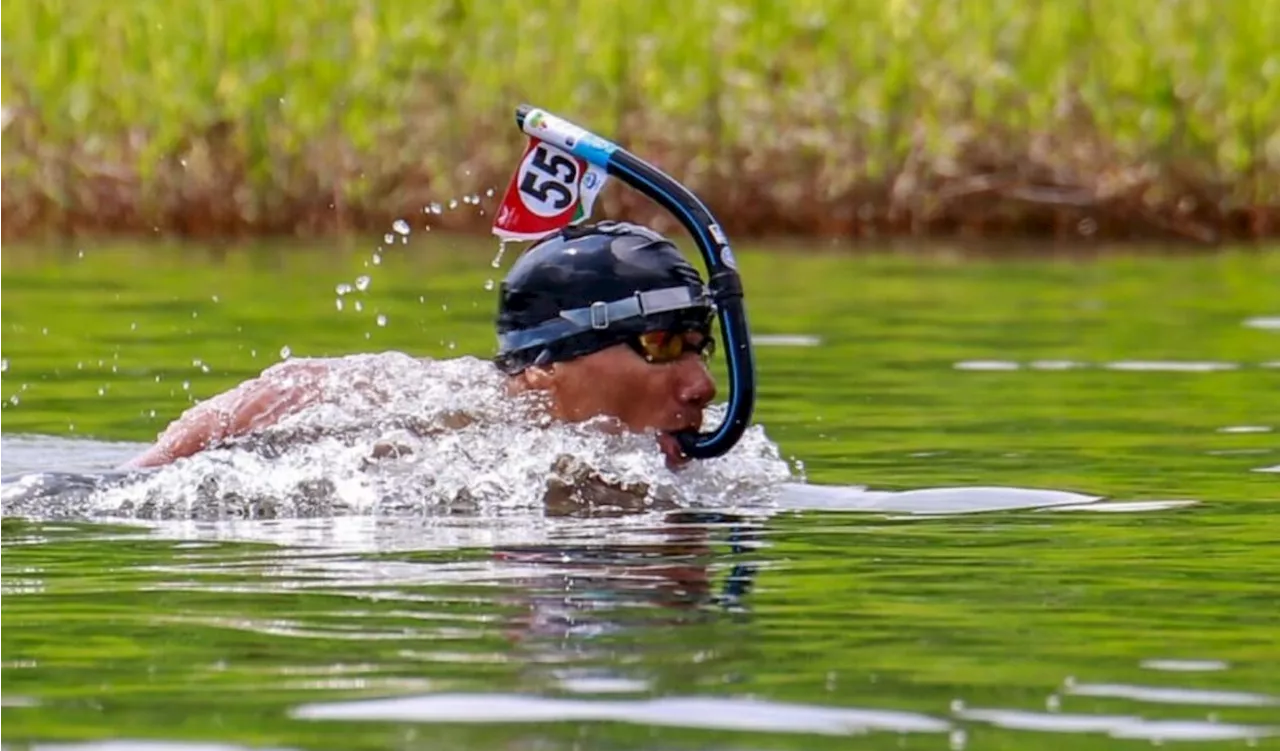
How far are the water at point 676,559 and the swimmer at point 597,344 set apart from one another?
0.11 meters

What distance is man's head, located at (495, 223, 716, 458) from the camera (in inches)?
342

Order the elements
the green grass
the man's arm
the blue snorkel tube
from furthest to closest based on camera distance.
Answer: the green grass
the man's arm
the blue snorkel tube

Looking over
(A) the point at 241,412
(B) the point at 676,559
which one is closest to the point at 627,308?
(A) the point at 241,412

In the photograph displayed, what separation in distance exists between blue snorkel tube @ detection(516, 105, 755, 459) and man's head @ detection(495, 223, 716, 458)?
168mm

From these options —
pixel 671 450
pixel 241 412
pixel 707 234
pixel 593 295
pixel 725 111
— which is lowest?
pixel 671 450

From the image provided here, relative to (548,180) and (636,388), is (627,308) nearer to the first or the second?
(636,388)

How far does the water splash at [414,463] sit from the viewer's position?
855cm

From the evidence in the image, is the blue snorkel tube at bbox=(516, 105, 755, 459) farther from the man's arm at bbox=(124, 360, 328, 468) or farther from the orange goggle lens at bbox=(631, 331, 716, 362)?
the man's arm at bbox=(124, 360, 328, 468)

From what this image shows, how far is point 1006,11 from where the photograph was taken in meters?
21.3

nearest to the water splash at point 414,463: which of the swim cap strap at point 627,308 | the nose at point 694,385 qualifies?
the nose at point 694,385

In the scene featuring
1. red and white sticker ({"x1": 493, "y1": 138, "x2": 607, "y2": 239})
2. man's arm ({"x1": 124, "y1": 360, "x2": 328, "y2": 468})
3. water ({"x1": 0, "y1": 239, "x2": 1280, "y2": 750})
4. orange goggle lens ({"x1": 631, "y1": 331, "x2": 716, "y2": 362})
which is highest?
red and white sticker ({"x1": 493, "y1": 138, "x2": 607, "y2": 239})

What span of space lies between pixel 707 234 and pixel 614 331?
0.40 m

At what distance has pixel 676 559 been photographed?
7434 millimetres

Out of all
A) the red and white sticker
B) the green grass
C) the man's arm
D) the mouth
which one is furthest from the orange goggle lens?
the green grass
